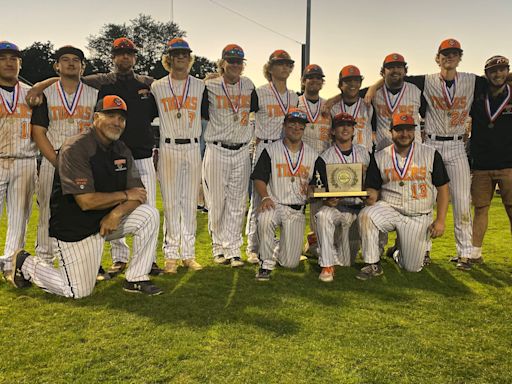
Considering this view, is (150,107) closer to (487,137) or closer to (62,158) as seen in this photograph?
(62,158)

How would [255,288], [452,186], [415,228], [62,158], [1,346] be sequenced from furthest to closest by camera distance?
[452,186], [415,228], [255,288], [62,158], [1,346]

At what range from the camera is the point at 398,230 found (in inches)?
195

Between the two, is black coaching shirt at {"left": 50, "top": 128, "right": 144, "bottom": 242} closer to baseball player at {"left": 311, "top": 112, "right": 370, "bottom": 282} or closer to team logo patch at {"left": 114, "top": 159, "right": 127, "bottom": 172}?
team logo patch at {"left": 114, "top": 159, "right": 127, "bottom": 172}

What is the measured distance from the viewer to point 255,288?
4387 millimetres

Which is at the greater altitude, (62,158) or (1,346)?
(62,158)

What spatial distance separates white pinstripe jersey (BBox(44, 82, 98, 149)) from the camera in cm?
449

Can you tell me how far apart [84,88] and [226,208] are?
199cm

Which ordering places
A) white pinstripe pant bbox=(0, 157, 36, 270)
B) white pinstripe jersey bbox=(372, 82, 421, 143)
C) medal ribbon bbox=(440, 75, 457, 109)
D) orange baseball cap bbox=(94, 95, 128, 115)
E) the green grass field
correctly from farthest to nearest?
white pinstripe jersey bbox=(372, 82, 421, 143), medal ribbon bbox=(440, 75, 457, 109), white pinstripe pant bbox=(0, 157, 36, 270), orange baseball cap bbox=(94, 95, 128, 115), the green grass field

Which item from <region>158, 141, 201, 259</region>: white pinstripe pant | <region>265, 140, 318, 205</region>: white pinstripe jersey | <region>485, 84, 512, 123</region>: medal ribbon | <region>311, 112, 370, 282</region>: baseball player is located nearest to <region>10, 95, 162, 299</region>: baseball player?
<region>158, 141, 201, 259</region>: white pinstripe pant

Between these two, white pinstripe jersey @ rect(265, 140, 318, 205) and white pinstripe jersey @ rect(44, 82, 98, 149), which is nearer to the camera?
white pinstripe jersey @ rect(44, 82, 98, 149)

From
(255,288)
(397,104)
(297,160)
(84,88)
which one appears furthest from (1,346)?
(397,104)

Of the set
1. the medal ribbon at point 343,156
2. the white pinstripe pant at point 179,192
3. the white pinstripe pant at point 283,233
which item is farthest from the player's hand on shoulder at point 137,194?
the medal ribbon at point 343,156

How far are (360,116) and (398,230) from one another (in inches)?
55.1

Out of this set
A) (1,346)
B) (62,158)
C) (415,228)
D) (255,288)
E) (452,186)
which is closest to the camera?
(1,346)
